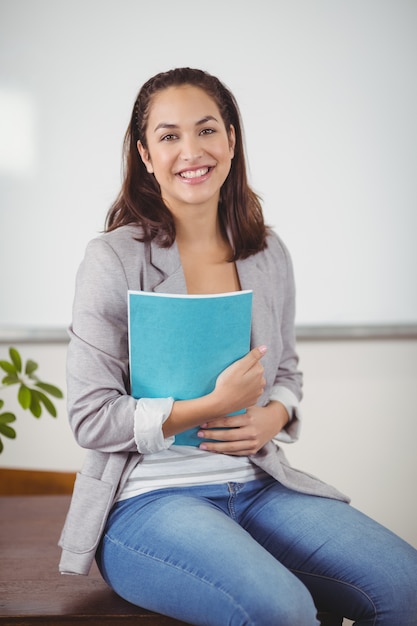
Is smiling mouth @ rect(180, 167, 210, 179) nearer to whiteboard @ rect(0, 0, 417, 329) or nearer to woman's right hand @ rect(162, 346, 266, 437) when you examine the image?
woman's right hand @ rect(162, 346, 266, 437)

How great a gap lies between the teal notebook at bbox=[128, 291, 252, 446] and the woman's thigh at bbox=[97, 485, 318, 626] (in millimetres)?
168

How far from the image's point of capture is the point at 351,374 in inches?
102

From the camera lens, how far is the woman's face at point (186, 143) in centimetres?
141

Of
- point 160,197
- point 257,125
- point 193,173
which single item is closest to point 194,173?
point 193,173

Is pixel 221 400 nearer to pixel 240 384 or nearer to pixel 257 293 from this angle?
pixel 240 384

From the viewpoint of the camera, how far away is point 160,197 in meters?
1.51

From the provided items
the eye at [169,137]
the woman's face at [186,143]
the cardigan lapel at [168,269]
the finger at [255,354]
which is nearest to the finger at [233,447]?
the finger at [255,354]

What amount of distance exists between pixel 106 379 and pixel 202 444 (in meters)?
0.21

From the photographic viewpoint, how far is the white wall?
2.55 m

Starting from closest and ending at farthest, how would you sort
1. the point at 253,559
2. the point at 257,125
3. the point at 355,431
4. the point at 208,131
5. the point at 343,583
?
1. the point at 253,559
2. the point at 343,583
3. the point at 208,131
4. the point at 257,125
5. the point at 355,431

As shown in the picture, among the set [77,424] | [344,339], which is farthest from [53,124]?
[77,424]

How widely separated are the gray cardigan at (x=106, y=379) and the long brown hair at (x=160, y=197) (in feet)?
0.21

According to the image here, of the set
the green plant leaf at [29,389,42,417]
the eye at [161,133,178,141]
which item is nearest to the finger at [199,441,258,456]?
the eye at [161,133,178,141]

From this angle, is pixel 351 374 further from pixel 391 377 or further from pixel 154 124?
pixel 154 124
